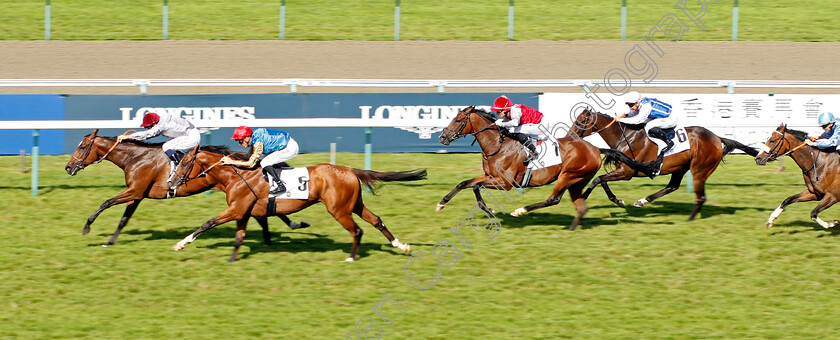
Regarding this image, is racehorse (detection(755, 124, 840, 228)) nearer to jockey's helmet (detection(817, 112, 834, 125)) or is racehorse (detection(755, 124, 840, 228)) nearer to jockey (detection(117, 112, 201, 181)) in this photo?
jockey's helmet (detection(817, 112, 834, 125))

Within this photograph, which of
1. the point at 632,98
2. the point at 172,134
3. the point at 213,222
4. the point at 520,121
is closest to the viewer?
the point at 213,222

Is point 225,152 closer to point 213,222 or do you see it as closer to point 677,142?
point 213,222

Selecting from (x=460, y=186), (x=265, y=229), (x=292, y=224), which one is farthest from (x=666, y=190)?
(x=265, y=229)

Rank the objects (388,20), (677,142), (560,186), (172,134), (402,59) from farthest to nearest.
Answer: (388,20) < (402,59) < (677,142) < (560,186) < (172,134)

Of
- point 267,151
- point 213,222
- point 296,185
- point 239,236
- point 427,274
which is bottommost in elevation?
point 427,274

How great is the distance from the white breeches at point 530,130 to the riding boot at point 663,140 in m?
1.45

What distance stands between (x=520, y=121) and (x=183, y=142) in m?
3.68

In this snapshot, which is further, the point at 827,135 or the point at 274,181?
the point at 827,135

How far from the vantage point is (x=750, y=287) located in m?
8.66

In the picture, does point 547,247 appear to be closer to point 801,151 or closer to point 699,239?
point 699,239

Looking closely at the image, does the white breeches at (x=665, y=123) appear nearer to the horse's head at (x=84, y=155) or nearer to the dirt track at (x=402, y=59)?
the horse's head at (x=84, y=155)

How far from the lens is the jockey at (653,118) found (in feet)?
37.7

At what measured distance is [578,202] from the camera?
1078 cm

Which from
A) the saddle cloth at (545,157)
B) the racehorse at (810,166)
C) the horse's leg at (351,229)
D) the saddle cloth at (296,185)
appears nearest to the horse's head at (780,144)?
the racehorse at (810,166)
